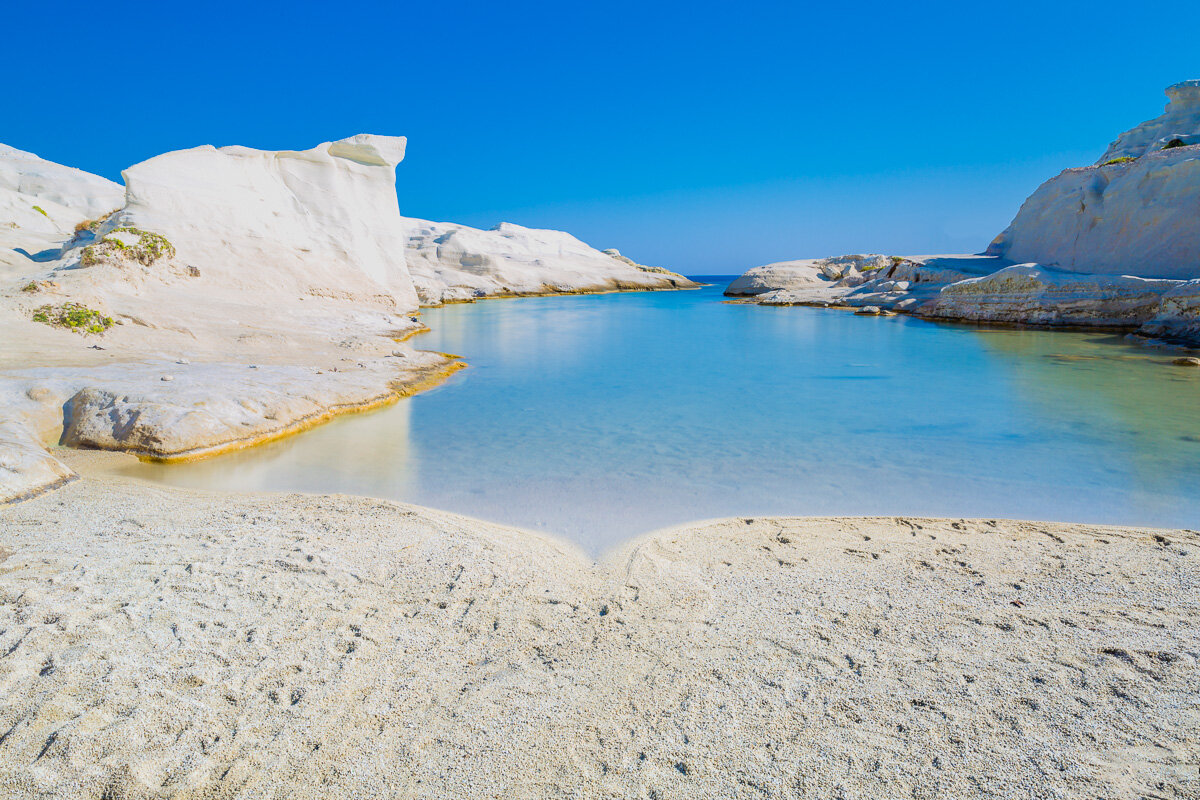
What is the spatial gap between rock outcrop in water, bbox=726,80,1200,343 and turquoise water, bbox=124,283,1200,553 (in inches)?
190

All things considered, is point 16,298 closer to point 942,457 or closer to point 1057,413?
point 942,457

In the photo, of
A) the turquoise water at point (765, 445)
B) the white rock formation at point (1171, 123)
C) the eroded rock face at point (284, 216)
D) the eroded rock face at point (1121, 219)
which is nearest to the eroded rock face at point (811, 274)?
the eroded rock face at point (1121, 219)

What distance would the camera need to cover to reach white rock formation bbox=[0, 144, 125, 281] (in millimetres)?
18239

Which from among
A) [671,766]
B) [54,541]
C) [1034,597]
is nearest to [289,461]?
[54,541]

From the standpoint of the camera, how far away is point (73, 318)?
8734mm

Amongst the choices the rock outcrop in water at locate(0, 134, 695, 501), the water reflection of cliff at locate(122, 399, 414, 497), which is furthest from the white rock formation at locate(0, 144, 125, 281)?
the water reflection of cliff at locate(122, 399, 414, 497)

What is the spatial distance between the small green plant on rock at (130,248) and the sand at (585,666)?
33.8 feet

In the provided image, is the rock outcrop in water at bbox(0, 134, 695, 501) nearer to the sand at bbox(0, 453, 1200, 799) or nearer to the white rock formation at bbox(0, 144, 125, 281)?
the white rock formation at bbox(0, 144, 125, 281)

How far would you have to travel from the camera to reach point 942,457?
20.2ft

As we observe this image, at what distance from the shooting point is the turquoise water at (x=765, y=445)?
487 cm

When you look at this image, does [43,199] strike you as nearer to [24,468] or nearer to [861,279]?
[24,468]

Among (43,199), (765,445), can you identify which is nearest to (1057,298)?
(765,445)

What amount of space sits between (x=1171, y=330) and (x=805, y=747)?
18338 millimetres

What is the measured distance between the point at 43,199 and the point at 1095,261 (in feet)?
128
